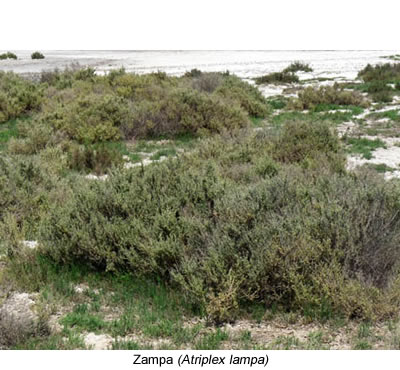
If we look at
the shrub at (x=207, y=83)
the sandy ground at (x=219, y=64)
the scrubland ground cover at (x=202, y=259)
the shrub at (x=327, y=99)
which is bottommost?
the scrubland ground cover at (x=202, y=259)

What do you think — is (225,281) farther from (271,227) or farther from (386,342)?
(386,342)

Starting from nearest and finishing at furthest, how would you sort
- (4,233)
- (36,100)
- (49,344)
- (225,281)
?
1. (49,344)
2. (225,281)
3. (4,233)
4. (36,100)

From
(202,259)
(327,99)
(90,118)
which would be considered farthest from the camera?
(327,99)

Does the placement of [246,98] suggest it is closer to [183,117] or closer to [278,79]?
[183,117]

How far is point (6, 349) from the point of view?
3.72m

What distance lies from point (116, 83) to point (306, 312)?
1611cm

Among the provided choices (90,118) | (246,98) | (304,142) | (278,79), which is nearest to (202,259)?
(304,142)

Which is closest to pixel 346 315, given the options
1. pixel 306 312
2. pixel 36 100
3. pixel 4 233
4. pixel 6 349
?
pixel 306 312

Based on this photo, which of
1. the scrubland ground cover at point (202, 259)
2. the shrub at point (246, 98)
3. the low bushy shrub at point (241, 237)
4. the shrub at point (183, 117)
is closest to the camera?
the scrubland ground cover at point (202, 259)

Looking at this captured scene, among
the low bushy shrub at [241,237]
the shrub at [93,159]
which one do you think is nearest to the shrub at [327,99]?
the shrub at [93,159]

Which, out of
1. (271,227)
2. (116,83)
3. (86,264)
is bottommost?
(86,264)

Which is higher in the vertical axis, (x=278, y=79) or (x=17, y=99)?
(x=278, y=79)

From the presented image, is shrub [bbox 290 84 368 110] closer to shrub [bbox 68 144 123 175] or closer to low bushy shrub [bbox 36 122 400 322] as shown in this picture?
shrub [bbox 68 144 123 175]

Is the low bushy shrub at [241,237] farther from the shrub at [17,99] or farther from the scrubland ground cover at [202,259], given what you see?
the shrub at [17,99]
